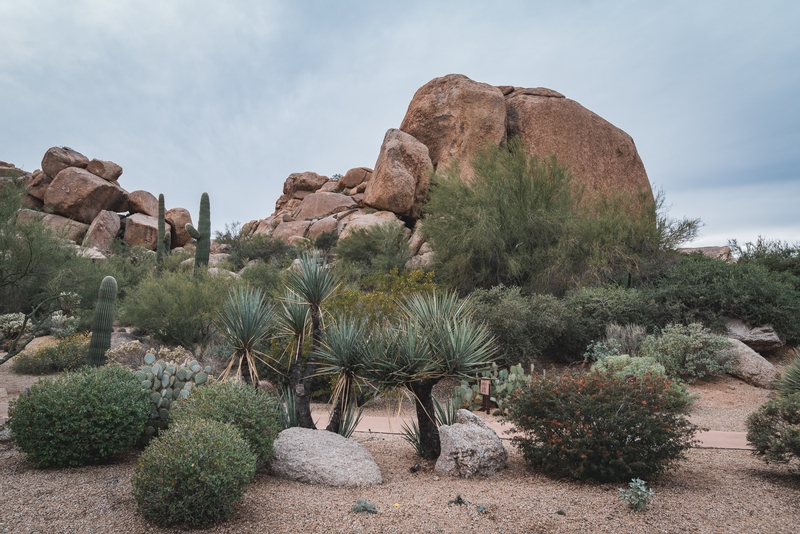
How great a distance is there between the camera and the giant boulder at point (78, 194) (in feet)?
113

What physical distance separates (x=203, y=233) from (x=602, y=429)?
61.1 ft

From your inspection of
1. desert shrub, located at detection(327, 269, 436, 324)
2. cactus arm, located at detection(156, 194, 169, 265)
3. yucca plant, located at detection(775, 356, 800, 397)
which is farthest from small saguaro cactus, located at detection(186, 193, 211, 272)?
yucca plant, located at detection(775, 356, 800, 397)

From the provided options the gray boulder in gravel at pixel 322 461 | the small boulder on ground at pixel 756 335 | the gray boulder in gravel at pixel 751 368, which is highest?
the small boulder on ground at pixel 756 335

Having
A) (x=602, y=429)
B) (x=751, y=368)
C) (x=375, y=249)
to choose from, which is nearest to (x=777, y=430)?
(x=602, y=429)

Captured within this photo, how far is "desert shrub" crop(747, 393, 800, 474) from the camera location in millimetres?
5465

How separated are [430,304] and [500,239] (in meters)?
10.2

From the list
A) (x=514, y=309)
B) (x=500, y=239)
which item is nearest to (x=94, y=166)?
(x=500, y=239)

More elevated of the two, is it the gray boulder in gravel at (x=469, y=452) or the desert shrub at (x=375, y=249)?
the desert shrub at (x=375, y=249)

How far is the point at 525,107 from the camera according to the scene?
2709 cm

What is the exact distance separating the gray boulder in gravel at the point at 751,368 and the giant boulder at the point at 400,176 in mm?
15175

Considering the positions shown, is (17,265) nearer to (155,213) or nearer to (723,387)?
(723,387)

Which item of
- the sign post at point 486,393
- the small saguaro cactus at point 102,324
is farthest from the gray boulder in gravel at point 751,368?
the small saguaro cactus at point 102,324

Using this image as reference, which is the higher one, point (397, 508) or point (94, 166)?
point (94, 166)

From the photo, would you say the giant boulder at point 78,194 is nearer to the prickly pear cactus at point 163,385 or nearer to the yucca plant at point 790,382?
the prickly pear cactus at point 163,385
